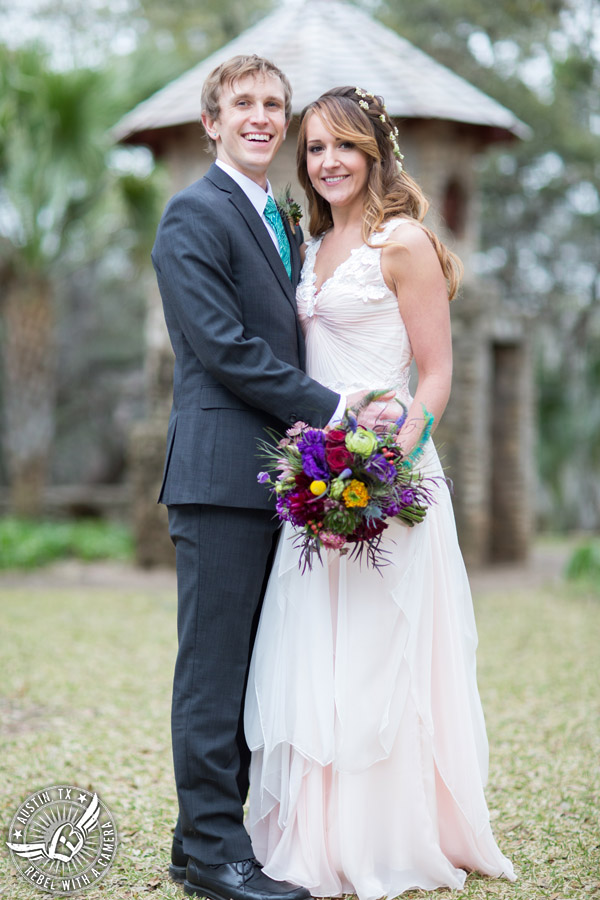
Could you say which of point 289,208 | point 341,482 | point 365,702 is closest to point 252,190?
point 289,208

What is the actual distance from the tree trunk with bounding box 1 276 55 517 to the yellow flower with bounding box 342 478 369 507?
1085 cm

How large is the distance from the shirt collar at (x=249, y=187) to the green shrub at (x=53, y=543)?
9314mm

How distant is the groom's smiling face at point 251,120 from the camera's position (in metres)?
3.18

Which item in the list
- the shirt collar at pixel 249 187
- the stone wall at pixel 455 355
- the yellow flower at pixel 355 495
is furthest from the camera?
the stone wall at pixel 455 355

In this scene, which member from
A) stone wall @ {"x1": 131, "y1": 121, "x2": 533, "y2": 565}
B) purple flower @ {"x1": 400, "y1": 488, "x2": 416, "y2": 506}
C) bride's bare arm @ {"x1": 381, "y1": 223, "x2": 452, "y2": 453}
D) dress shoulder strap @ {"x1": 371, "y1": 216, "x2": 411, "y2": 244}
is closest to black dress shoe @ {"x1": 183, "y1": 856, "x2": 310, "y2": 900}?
purple flower @ {"x1": 400, "y1": 488, "x2": 416, "y2": 506}

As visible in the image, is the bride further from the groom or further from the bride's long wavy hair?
the groom

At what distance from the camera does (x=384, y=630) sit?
3.21 m

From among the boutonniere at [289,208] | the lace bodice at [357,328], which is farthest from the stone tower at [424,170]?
the lace bodice at [357,328]

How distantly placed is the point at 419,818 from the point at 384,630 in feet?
1.94

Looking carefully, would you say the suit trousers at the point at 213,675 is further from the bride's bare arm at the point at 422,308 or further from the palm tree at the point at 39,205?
the palm tree at the point at 39,205

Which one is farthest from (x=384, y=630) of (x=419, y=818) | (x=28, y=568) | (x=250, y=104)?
(x=28, y=568)

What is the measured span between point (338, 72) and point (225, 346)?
27.8 feet

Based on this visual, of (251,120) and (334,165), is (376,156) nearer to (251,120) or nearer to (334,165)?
(334,165)

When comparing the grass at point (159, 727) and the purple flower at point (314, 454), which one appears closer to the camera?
the purple flower at point (314, 454)
